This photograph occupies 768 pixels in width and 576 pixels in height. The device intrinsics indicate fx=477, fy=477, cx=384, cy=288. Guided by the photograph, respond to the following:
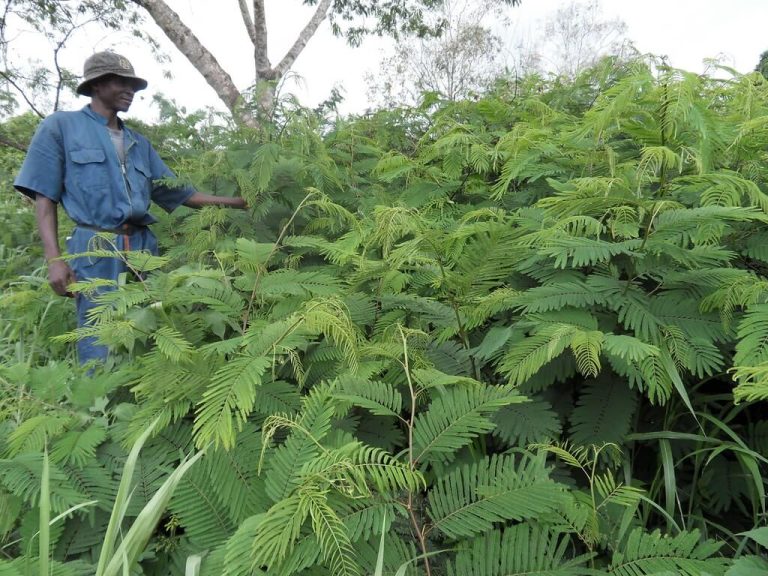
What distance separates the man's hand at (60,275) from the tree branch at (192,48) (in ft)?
14.7

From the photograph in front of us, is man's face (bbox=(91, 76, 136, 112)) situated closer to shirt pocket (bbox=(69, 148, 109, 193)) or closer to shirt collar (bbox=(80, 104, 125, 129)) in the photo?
shirt collar (bbox=(80, 104, 125, 129))

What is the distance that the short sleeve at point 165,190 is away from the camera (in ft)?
9.14

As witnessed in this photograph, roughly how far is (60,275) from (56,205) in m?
0.50

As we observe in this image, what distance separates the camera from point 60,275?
231cm

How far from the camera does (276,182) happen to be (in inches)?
103

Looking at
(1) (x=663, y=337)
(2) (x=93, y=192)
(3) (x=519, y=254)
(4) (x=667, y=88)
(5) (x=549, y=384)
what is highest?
(4) (x=667, y=88)

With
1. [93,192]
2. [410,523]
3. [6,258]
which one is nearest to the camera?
[410,523]

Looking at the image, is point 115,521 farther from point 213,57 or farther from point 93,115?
point 213,57

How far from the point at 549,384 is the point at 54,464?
1.36 metres

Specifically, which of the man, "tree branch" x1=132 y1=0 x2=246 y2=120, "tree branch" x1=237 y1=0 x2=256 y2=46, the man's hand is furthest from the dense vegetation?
"tree branch" x1=237 y1=0 x2=256 y2=46

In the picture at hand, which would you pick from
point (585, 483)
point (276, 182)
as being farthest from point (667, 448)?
point (276, 182)

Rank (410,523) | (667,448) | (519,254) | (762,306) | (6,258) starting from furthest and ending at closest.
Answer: (6,258) → (519,254) → (667,448) → (762,306) → (410,523)

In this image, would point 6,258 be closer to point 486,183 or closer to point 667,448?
point 486,183

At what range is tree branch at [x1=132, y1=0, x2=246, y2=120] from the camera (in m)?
6.27
